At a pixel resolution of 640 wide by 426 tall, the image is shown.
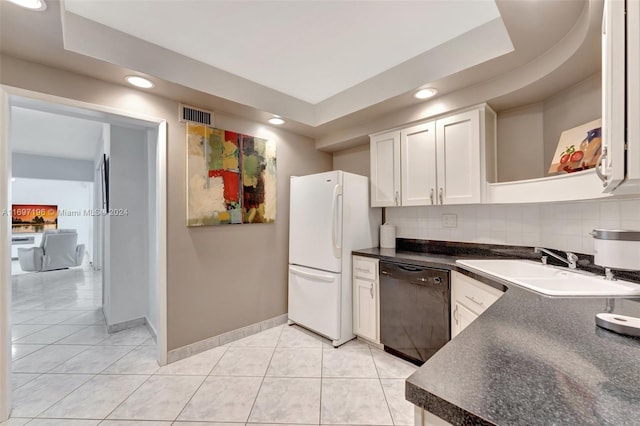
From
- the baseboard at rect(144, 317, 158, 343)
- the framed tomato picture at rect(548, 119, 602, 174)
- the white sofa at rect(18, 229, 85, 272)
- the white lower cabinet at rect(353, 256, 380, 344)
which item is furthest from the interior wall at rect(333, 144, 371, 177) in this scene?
the white sofa at rect(18, 229, 85, 272)

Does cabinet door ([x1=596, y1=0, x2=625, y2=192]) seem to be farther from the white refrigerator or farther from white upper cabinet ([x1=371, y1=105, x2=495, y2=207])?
the white refrigerator

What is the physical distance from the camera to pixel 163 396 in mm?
1915

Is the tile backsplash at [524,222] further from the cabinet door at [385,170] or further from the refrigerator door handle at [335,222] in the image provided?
the refrigerator door handle at [335,222]

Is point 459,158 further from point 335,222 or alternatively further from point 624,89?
point 624,89

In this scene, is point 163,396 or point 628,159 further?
point 163,396

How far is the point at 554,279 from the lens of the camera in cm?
167

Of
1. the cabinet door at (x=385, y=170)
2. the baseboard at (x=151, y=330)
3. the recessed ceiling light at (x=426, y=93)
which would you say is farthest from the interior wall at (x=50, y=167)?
the recessed ceiling light at (x=426, y=93)

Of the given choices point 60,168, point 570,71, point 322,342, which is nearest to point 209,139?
point 322,342

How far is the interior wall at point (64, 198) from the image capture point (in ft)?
24.1

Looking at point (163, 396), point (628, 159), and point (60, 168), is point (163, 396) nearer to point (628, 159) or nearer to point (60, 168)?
point (628, 159)

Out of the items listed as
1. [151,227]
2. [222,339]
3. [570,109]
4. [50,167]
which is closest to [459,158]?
[570,109]

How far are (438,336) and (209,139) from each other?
104 inches

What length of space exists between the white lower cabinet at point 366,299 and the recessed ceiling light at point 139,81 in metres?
2.33

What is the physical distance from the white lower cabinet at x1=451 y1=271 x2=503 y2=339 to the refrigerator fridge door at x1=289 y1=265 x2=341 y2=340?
1.04 metres
